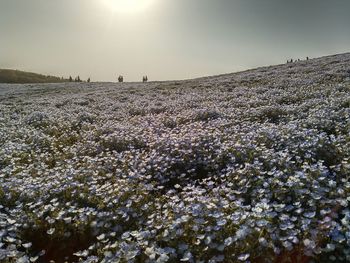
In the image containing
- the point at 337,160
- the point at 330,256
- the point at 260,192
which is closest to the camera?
the point at 330,256

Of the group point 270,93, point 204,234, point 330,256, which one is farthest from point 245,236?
point 270,93

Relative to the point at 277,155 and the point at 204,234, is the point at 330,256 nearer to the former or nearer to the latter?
the point at 204,234

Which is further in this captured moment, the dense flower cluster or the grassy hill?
the grassy hill

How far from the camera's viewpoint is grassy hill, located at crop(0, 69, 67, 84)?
8394 cm

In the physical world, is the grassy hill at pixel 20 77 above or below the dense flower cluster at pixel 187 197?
above

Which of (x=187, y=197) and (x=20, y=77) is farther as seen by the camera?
(x=20, y=77)

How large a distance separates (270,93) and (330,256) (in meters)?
15.6

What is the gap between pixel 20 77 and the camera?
287 ft

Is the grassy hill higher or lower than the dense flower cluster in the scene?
higher

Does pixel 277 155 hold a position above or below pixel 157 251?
above

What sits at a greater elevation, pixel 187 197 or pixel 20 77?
pixel 20 77

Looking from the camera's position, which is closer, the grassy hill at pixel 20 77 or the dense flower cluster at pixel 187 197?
the dense flower cluster at pixel 187 197

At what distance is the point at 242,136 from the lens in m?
9.84

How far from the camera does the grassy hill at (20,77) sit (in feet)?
275
